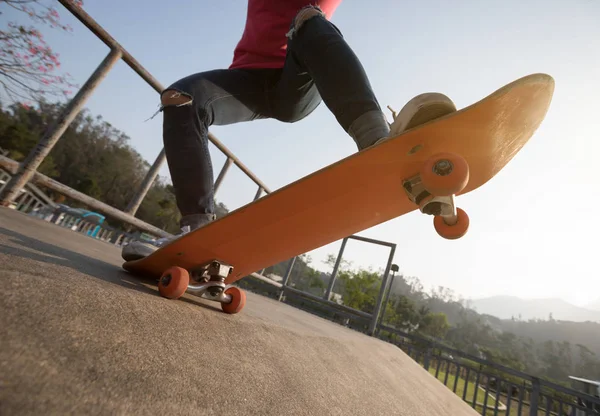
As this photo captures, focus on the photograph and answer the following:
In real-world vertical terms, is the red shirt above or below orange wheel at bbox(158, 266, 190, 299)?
above

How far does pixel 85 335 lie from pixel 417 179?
3.10ft

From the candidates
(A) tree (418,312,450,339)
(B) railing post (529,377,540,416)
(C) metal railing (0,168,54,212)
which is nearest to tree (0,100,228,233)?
(C) metal railing (0,168,54,212)

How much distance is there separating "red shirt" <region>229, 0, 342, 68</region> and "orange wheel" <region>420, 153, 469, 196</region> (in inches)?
43.1

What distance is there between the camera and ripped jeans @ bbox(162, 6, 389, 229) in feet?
3.79

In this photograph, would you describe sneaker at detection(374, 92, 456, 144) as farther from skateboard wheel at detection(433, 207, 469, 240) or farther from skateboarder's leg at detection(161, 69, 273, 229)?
skateboarder's leg at detection(161, 69, 273, 229)

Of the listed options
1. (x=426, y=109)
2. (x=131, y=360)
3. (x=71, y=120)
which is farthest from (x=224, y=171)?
(x=131, y=360)

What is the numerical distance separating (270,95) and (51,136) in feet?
5.51

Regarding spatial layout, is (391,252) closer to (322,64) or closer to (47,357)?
(322,64)

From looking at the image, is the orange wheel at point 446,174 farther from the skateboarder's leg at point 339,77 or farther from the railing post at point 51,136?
the railing post at point 51,136

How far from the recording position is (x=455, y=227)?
1001 mm

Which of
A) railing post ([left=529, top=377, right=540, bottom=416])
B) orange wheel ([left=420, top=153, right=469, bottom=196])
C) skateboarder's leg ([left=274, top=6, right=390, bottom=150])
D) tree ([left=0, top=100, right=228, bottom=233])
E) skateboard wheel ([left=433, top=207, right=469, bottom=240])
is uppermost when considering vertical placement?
tree ([left=0, top=100, right=228, bottom=233])

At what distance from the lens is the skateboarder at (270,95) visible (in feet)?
3.76

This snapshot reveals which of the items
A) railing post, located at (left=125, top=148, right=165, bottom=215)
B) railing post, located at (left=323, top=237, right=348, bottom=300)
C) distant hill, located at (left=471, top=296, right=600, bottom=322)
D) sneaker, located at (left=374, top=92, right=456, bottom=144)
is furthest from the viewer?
distant hill, located at (left=471, top=296, right=600, bottom=322)

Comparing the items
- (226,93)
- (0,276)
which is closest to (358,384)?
(0,276)
